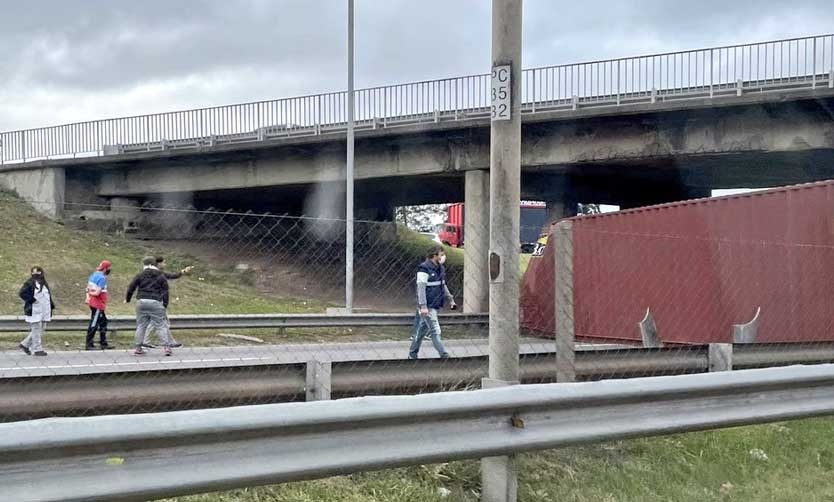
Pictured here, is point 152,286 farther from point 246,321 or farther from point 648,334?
point 648,334

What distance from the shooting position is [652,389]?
489cm

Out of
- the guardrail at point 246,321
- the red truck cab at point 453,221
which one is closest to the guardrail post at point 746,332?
the guardrail at point 246,321

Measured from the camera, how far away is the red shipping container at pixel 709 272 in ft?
42.1

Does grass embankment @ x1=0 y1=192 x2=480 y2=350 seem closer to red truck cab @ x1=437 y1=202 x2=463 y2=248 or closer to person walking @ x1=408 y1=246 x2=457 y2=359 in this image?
person walking @ x1=408 y1=246 x2=457 y2=359

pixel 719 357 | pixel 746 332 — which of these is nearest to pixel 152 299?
pixel 746 332

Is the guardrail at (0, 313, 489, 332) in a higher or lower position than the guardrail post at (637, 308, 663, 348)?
lower

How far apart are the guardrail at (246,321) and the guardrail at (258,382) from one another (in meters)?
9.03

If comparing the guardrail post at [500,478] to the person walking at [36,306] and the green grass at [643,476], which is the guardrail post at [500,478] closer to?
the green grass at [643,476]

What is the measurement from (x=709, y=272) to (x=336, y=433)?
35.3ft

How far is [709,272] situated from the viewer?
13734 millimetres

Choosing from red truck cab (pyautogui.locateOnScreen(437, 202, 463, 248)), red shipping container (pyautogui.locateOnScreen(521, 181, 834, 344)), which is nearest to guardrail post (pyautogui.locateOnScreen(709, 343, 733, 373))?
red shipping container (pyautogui.locateOnScreen(521, 181, 834, 344))

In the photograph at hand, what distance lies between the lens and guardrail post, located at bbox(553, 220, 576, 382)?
19.9ft

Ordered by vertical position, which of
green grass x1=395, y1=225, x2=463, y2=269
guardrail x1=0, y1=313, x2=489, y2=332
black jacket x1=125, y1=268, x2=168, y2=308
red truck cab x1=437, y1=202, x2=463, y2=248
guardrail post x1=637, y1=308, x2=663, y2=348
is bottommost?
guardrail x1=0, y1=313, x2=489, y2=332

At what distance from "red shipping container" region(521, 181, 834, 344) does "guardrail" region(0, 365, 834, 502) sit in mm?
6738
